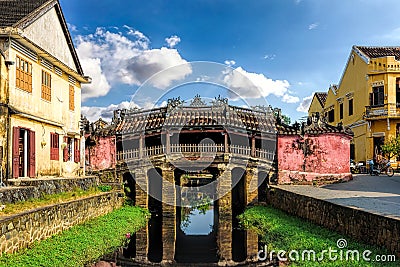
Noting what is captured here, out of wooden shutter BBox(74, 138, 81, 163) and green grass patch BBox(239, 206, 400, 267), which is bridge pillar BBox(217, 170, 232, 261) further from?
wooden shutter BBox(74, 138, 81, 163)

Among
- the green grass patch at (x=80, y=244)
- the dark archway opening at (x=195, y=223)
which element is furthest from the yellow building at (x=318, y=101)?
the green grass patch at (x=80, y=244)

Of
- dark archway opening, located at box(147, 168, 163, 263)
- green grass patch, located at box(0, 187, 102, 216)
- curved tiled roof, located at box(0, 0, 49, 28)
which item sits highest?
curved tiled roof, located at box(0, 0, 49, 28)

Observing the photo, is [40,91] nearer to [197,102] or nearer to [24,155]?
[24,155]

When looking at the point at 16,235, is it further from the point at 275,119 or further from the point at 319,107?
the point at 319,107

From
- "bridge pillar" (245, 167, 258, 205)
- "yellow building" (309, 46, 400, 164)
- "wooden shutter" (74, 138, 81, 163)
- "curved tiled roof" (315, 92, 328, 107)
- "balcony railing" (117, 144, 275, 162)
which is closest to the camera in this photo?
"wooden shutter" (74, 138, 81, 163)

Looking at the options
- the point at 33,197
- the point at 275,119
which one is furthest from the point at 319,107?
the point at 33,197

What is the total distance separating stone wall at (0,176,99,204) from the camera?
32.6ft

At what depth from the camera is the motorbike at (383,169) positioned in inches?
867

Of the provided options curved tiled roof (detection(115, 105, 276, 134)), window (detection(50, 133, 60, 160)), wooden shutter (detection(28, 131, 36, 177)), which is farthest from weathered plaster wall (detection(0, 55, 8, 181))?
curved tiled roof (detection(115, 105, 276, 134))

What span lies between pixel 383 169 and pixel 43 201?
18.7 meters

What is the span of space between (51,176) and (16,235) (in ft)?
25.8

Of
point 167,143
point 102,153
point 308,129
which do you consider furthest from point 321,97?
point 102,153

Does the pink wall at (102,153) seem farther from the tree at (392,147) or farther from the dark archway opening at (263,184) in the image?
the tree at (392,147)

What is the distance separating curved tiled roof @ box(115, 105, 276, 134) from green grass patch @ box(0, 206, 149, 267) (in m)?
5.40
